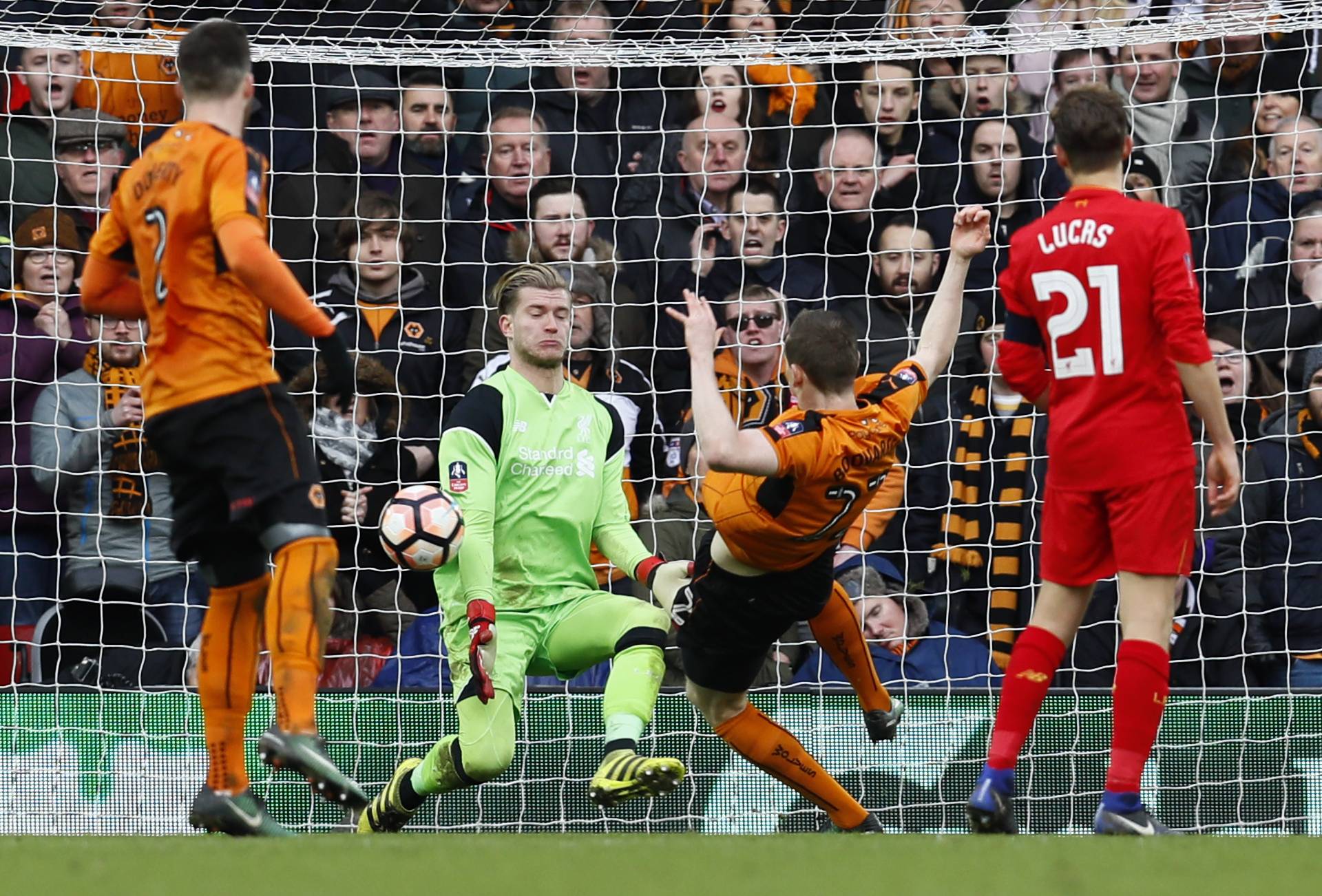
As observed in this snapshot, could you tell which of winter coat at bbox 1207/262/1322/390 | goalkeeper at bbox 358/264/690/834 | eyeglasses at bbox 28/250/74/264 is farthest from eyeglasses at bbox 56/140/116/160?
winter coat at bbox 1207/262/1322/390

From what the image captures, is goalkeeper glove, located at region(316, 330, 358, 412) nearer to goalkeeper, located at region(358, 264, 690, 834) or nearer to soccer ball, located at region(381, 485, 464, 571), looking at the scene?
soccer ball, located at region(381, 485, 464, 571)

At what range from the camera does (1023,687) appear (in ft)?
15.5

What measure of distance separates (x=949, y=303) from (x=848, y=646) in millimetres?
1256

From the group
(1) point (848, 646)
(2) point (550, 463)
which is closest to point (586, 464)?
(2) point (550, 463)

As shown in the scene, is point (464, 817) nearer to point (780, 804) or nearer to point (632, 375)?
point (780, 804)

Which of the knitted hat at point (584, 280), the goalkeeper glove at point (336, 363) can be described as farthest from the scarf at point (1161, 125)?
the goalkeeper glove at point (336, 363)

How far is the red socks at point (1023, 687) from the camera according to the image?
466 centimetres

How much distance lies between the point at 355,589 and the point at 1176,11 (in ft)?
16.2

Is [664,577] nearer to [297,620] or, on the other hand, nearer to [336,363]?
[297,620]

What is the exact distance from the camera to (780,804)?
730 cm

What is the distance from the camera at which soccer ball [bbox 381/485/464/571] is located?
565cm

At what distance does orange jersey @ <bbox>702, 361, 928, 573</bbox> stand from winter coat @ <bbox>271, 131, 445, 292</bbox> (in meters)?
3.17

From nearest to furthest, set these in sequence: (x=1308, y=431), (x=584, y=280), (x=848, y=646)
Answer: (x=848, y=646) → (x=1308, y=431) → (x=584, y=280)

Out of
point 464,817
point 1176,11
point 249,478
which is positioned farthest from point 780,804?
point 1176,11
